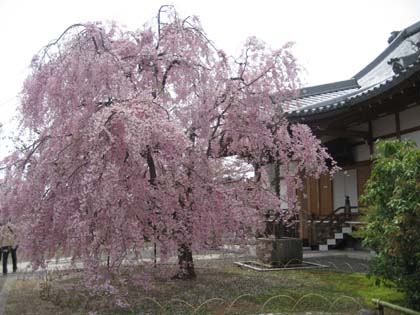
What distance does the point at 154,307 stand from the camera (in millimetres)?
7527

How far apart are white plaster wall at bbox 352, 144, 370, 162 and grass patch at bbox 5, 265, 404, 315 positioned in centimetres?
541

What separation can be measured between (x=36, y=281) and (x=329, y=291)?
708 centimetres

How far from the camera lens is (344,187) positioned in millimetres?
16422

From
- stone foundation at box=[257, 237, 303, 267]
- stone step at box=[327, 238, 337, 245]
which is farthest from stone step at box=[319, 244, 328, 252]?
stone foundation at box=[257, 237, 303, 267]

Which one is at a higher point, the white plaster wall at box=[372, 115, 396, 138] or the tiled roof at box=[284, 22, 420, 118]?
the tiled roof at box=[284, 22, 420, 118]

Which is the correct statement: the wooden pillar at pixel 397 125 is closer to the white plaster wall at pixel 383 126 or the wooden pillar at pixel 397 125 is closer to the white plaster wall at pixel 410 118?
the white plaster wall at pixel 410 118

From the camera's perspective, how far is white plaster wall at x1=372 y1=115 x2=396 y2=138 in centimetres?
1346

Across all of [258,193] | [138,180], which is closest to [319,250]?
[258,193]

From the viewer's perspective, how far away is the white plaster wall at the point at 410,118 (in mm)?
12352

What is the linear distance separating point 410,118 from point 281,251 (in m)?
5.13

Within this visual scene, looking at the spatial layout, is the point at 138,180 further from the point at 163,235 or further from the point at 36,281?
the point at 36,281

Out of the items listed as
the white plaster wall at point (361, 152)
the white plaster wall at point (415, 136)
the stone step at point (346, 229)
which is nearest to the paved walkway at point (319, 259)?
the stone step at point (346, 229)

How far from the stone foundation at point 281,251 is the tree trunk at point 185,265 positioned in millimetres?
2476

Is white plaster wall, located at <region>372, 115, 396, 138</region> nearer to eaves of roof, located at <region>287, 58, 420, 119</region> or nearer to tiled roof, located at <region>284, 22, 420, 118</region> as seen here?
tiled roof, located at <region>284, 22, 420, 118</region>
